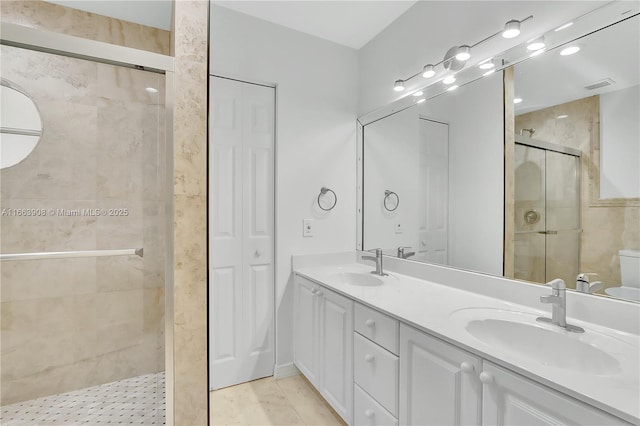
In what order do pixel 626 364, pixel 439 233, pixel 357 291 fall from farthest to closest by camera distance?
pixel 439 233 → pixel 357 291 → pixel 626 364

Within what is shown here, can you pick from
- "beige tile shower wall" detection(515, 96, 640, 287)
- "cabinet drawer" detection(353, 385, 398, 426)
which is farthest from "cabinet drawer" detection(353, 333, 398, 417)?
"beige tile shower wall" detection(515, 96, 640, 287)

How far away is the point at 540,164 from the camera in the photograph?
1.39 m

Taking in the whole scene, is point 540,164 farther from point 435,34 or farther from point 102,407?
point 102,407

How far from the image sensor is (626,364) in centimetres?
87

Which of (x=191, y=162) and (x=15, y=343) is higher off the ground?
(x=191, y=162)

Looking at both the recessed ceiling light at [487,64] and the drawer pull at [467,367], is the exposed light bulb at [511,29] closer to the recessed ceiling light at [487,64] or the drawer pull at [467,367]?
the recessed ceiling light at [487,64]

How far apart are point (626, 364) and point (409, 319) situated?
0.62 m

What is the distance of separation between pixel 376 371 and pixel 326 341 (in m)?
0.48

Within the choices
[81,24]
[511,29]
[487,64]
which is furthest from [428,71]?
[81,24]

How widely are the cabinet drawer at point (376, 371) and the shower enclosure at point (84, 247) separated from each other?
0.89 m

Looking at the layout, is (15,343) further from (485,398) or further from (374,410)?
(485,398)

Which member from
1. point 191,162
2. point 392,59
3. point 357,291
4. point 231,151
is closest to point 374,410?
point 357,291

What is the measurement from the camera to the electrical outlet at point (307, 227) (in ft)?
7.62

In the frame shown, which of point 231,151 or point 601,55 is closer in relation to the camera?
point 601,55
